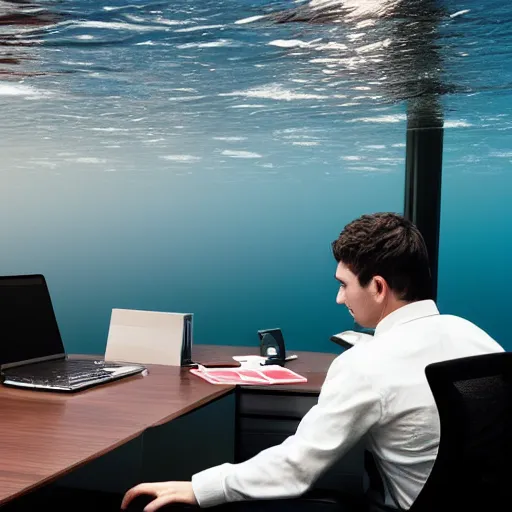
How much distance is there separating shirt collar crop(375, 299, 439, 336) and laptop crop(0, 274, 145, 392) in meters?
1.32

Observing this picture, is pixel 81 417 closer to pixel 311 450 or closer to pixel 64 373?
pixel 64 373

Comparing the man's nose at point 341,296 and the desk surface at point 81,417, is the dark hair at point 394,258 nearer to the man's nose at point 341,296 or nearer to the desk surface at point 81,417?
the man's nose at point 341,296

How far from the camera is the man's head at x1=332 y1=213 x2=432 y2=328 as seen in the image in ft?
6.92

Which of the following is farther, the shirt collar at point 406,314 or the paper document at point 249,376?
the paper document at point 249,376

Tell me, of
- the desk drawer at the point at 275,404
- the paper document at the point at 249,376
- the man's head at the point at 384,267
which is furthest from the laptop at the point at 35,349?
the man's head at the point at 384,267

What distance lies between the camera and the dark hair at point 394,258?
2.11 meters

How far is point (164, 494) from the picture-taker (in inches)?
79.8

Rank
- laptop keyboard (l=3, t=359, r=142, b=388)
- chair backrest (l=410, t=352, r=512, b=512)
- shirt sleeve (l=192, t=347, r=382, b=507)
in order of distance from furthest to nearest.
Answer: laptop keyboard (l=3, t=359, r=142, b=388)
shirt sleeve (l=192, t=347, r=382, b=507)
chair backrest (l=410, t=352, r=512, b=512)

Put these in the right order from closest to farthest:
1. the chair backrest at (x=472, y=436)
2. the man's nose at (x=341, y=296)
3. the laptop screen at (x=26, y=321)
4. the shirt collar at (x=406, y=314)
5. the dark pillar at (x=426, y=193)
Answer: the chair backrest at (x=472, y=436) → the shirt collar at (x=406, y=314) → the man's nose at (x=341, y=296) → the laptop screen at (x=26, y=321) → the dark pillar at (x=426, y=193)

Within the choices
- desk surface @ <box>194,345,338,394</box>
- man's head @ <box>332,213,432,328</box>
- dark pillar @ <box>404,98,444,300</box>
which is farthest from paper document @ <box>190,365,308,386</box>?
dark pillar @ <box>404,98,444,300</box>

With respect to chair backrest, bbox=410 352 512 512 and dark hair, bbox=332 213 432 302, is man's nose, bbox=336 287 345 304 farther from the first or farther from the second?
chair backrest, bbox=410 352 512 512

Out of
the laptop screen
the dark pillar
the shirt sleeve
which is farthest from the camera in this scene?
the dark pillar

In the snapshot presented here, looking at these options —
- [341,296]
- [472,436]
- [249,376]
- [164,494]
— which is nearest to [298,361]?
[249,376]

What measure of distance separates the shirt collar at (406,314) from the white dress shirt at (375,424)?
13mm
